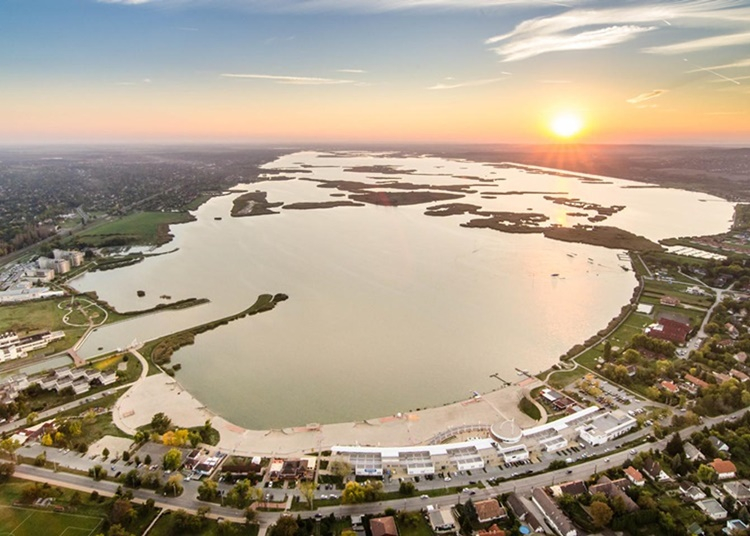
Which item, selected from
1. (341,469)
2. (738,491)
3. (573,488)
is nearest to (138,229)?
(341,469)

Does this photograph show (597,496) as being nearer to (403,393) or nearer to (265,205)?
(403,393)

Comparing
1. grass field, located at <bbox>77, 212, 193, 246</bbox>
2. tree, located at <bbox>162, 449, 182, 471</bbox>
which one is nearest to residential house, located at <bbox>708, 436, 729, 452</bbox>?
tree, located at <bbox>162, 449, 182, 471</bbox>

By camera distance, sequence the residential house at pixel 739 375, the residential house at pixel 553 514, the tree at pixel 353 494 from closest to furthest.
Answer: the residential house at pixel 553 514 < the tree at pixel 353 494 < the residential house at pixel 739 375

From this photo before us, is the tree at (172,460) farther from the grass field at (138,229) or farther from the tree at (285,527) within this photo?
the grass field at (138,229)

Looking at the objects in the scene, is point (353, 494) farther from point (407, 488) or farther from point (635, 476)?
point (635, 476)

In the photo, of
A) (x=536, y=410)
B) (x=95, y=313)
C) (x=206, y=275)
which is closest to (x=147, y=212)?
(x=206, y=275)

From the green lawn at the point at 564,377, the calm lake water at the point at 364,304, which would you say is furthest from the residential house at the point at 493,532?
the green lawn at the point at 564,377

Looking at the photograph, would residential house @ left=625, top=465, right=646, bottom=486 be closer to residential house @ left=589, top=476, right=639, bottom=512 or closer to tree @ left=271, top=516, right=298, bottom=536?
residential house @ left=589, top=476, right=639, bottom=512
